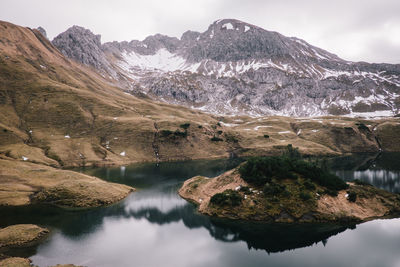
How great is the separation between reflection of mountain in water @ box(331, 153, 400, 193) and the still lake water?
46.0 metres

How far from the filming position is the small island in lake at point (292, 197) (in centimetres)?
6372

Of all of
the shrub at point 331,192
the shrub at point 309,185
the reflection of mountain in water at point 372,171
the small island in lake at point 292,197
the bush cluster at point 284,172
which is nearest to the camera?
the small island in lake at point 292,197

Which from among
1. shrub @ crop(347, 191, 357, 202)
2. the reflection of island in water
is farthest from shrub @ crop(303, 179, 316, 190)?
the reflection of island in water

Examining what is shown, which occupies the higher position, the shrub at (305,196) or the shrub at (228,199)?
the shrub at (305,196)

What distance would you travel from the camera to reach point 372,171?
125m

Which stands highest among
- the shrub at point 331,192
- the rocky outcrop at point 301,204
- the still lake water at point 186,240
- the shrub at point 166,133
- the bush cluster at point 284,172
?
the shrub at point 166,133

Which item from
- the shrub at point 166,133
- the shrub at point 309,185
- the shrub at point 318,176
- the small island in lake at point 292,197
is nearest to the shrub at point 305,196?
the small island in lake at point 292,197

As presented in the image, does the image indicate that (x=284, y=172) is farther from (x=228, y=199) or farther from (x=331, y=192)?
(x=228, y=199)

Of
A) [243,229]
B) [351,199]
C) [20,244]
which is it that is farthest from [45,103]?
[351,199]

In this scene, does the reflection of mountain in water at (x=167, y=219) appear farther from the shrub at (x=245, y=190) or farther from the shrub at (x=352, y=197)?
the shrub at (x=352, y=197)

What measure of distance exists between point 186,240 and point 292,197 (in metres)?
29.7

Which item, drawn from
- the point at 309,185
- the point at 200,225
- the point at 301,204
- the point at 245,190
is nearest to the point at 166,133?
the point at 245,190

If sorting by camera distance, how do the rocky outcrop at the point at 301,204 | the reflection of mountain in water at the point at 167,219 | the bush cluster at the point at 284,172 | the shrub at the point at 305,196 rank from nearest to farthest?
1. the reflection of mountain in water at the point at 167,219
2. the rocky outcrop at the point at 301,204
3. the shrub at the point at 305,196
4. the bush cluster at the point at 284,172

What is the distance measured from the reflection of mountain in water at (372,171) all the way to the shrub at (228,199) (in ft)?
193
